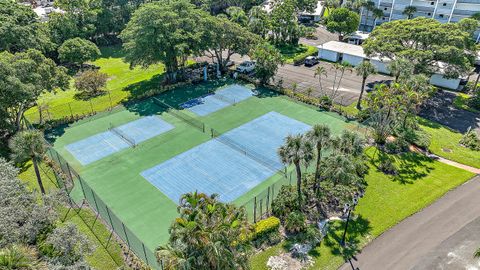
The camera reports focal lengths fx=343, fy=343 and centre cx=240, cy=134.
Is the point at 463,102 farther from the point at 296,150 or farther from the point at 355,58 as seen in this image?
the point at 296,150

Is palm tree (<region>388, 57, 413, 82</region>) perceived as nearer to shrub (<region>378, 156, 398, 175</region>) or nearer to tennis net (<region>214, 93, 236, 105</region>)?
shrub (<region>378, 156, 398, 175</region>)

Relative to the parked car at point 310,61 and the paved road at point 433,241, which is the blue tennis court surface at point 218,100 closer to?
the parked car at point 310,61

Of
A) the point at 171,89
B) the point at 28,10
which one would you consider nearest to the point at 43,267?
the point at 171,89

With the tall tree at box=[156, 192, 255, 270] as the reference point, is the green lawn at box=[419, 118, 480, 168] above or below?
below

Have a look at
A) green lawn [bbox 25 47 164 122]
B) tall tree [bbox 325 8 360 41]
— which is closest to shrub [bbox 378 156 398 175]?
green lawn [bbox 25 47 164 122]

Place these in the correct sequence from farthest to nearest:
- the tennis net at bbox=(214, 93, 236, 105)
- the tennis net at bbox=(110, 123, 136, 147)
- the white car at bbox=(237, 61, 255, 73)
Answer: the white car at bbox=(237, 61, 255, 73) < the tennis net at bbox=(214, 93, 236, 105) < the tennis net at bbox=(110, 123, 136, 147)

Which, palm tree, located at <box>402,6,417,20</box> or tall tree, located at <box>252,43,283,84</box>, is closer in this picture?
tall tree, located at <box>252,43,283,84</box>
